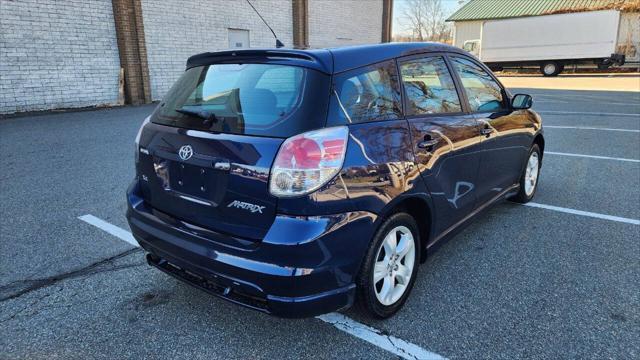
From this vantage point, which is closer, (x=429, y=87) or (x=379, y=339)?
(x=379, y=339)

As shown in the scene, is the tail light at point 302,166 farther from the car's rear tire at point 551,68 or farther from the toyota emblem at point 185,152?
the car's rear tire at point 551,68

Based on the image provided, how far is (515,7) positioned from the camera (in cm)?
3547

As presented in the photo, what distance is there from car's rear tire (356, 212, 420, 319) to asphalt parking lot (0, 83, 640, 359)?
0.15 m

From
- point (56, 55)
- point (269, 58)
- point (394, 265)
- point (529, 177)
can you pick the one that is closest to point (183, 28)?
point (56, 55)

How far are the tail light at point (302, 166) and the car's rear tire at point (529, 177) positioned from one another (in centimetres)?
318

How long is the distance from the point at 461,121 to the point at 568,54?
31224mm

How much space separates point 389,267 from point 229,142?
1.24 m

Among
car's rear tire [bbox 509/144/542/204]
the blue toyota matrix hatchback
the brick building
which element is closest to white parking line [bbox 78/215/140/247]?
the blue toyota matrix hatchback

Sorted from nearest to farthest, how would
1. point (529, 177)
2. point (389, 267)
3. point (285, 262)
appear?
point (285, 262)
point (389, 267)
point (529, 177)

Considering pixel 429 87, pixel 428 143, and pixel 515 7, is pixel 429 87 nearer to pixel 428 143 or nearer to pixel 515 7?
pixel 428 143

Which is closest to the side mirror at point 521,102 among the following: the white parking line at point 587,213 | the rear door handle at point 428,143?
the white parking line at point 587,213

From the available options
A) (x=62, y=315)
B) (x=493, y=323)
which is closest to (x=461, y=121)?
(x=493, y=323)

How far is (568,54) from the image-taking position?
29.3 m

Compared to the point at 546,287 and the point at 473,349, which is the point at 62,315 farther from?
the point at 546,287
